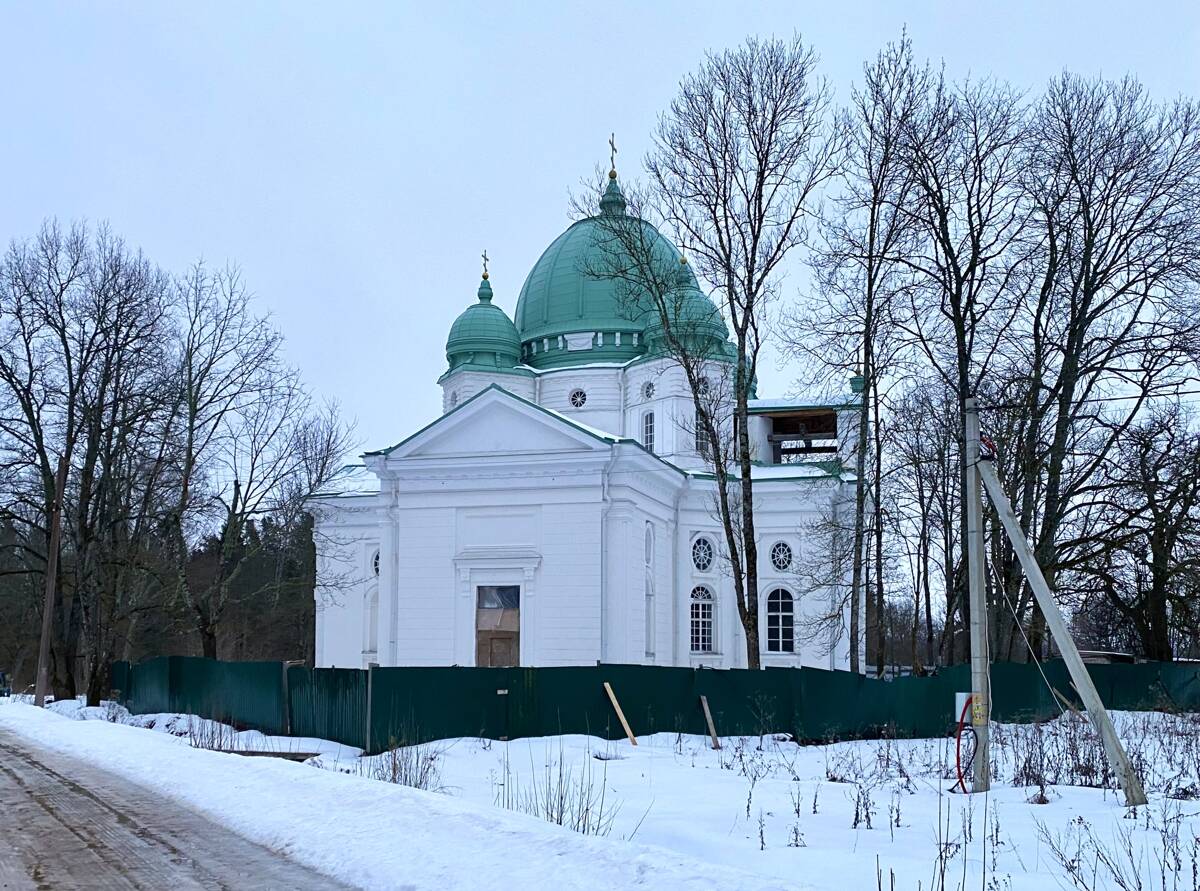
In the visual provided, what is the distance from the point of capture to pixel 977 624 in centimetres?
1230

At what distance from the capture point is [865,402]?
Answer: 23531 millimetres

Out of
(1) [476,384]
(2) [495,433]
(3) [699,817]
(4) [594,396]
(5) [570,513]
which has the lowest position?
(3) [699,817]

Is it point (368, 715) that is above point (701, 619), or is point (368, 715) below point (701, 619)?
below

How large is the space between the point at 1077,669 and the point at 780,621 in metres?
27.2

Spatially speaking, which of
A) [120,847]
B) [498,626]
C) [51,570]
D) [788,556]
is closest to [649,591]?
[498,626]

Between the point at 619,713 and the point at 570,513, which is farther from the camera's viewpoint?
the point at 570,513

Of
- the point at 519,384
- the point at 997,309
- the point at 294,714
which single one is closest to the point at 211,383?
the point at 519,384

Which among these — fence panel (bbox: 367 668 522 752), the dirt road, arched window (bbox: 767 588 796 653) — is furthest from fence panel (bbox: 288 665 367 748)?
arched window (bbox: 767 588 796 653)

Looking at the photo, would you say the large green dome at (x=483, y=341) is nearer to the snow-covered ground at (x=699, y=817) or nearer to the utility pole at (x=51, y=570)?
the utility pole at (x=51, y=570)

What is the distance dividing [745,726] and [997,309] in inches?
380

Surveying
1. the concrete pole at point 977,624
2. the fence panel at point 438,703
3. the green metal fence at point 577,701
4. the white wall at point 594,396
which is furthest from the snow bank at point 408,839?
the white wall at point 594,396

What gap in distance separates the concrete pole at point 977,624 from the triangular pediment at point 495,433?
2040 cm

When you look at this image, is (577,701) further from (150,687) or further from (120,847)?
(150,687)

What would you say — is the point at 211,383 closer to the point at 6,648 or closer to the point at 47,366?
the point at 47,366
